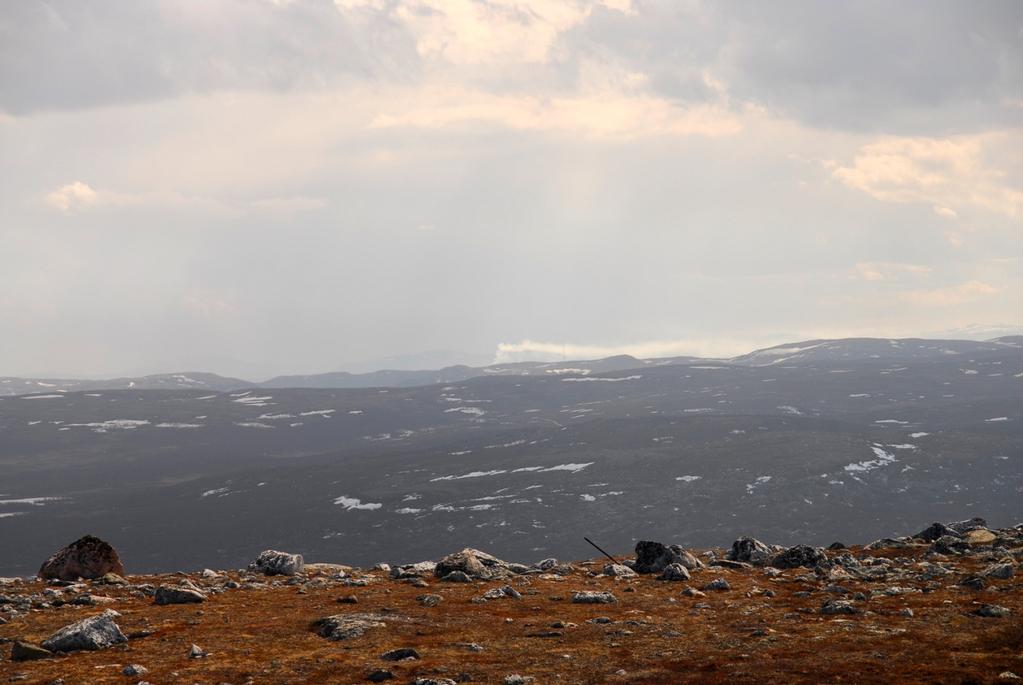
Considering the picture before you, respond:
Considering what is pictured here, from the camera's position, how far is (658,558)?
123ft

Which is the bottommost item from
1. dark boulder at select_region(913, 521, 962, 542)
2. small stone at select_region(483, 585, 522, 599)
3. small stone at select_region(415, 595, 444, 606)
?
dark boulder at select_region(913, 521, 962, 542)

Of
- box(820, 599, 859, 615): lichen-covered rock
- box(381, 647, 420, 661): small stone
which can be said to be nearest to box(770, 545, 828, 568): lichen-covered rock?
box(820, 599, 859, 615): lichen-covered rock

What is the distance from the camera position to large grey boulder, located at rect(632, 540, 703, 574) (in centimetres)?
3709

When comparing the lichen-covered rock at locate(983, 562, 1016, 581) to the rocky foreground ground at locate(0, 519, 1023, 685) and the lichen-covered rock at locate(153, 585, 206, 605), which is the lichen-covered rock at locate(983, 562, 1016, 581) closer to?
the rocky foreground ground at locate(0, 519, 1023, 685)

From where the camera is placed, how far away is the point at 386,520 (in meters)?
183

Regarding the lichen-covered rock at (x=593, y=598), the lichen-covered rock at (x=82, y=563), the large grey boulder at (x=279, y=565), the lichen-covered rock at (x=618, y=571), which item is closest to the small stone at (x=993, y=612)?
the lichen-covered rock at (x=593, y=598)

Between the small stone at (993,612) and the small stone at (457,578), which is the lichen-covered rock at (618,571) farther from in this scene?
the small stone at (993,612)

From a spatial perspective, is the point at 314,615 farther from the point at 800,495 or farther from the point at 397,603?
the point at 800,495

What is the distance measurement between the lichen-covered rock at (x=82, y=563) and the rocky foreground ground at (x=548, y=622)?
0.14m

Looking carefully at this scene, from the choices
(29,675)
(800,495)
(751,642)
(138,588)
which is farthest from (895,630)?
(800,495)

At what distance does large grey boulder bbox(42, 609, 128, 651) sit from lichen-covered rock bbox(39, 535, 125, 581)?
13.3 m

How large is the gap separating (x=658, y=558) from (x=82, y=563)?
24.4 meters

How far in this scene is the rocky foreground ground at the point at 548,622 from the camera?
64.2ft

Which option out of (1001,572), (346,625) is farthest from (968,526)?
(346,625)
